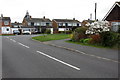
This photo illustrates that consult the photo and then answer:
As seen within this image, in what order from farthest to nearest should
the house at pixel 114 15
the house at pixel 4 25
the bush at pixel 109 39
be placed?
the house at pixel 4 25, the house at pixel 114 15, the bush at pixel 109 39

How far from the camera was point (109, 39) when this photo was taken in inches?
590

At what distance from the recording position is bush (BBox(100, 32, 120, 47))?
1444 centimetres

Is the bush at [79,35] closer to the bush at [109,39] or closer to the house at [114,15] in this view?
the bush at [109,39]

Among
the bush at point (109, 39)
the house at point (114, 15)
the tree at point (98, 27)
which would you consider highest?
the house at point (114, 15)

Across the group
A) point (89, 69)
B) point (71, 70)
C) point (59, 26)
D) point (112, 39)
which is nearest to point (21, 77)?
point (71, 70)

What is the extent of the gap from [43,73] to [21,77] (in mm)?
943

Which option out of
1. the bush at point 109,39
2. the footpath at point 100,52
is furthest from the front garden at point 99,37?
the footpath at point 100,52

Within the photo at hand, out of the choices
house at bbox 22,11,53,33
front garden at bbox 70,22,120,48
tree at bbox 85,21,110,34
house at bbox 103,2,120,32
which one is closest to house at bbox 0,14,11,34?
house at bbox 22,11,53,33

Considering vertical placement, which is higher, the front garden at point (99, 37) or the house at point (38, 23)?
the house at point (38, 23)

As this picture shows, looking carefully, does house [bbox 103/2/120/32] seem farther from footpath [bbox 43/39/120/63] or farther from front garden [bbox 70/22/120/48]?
footpath [bbox 43/39/120/63]

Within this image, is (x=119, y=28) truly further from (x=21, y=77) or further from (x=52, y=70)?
(x=21, y=77)

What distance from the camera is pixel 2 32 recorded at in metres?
62.3

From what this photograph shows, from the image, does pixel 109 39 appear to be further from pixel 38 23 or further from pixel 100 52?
pixel 38 23

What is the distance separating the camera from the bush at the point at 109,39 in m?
14.4
